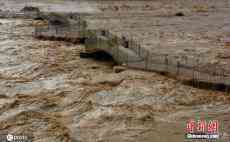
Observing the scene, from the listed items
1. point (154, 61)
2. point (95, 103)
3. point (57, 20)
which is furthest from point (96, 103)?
point (57, 20)

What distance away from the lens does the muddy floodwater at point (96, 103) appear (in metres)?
13.3

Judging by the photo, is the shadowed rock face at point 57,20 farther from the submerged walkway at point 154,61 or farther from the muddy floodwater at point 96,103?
the muddy floodwater at point 96,103

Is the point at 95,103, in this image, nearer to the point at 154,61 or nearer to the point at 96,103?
the point at 96,103

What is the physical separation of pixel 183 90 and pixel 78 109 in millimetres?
4345

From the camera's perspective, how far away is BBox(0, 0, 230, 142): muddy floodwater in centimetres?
1326

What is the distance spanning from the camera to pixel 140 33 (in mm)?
31188

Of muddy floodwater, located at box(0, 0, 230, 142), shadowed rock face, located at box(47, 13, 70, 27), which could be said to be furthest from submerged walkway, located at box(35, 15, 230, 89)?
shadowed rock face, located at box(47, 13, 70, 27)

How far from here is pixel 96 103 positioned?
1589 cm

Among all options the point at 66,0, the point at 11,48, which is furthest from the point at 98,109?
the point at 66,0

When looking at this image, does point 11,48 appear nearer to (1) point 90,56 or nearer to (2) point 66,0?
(1) point 90,56

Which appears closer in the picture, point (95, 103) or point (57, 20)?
point (95, 103)

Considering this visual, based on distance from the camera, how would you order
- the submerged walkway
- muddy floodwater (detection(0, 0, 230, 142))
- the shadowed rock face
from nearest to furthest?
muddy floodwater (detection(0, 0, 230, 142)) < the submerged walkway < the shadowed rock face

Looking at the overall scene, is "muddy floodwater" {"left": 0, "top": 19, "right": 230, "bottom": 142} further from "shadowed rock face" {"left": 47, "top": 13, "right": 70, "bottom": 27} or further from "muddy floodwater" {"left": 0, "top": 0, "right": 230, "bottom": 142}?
"shadowed rock face" {"left": 47, "top": 13, "right": 70, "bottom": 27}

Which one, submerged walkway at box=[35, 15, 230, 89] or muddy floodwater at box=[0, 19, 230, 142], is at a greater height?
submerged walkway at box=[35, 15, 230, 89]
